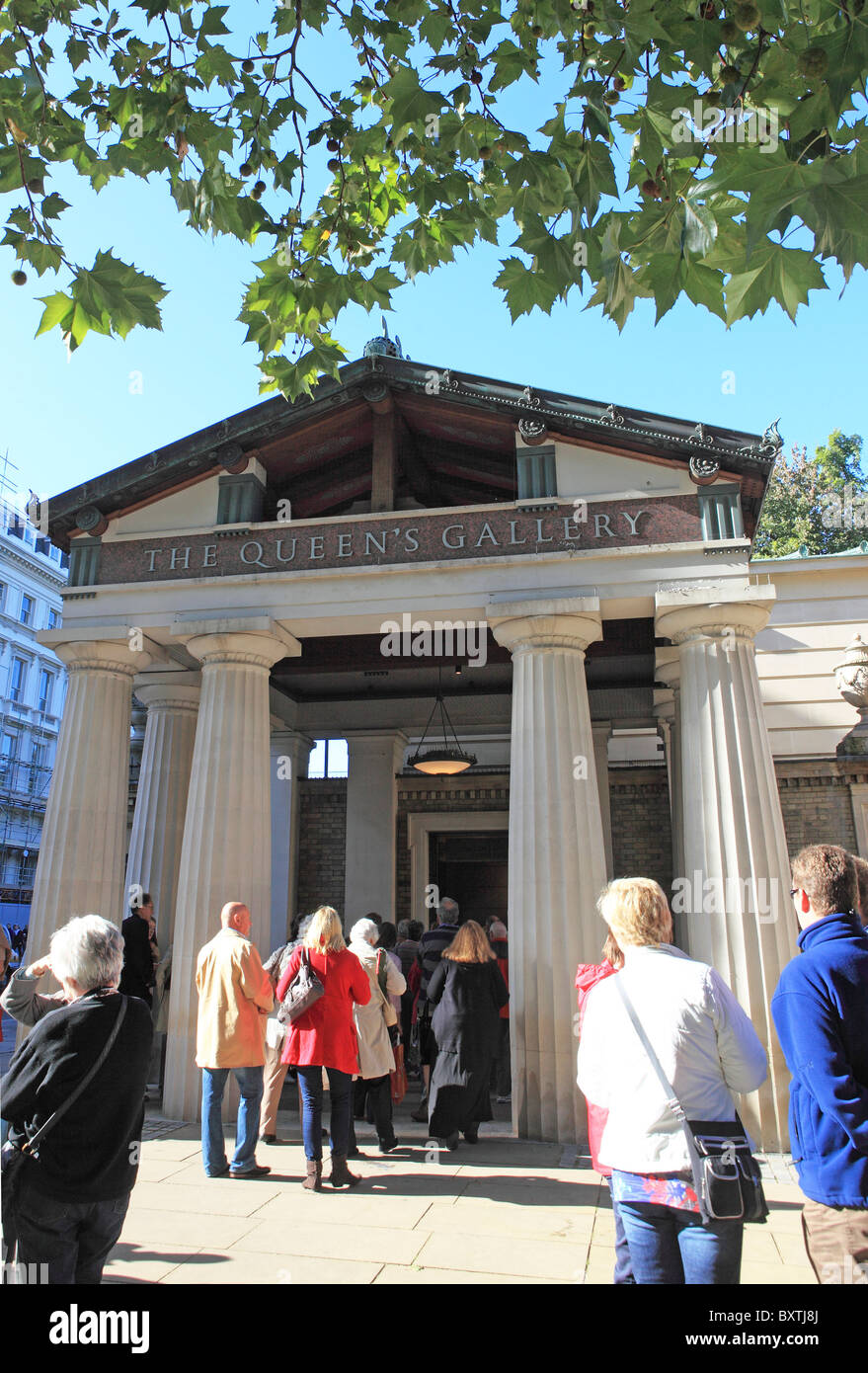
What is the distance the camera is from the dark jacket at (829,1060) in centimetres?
273

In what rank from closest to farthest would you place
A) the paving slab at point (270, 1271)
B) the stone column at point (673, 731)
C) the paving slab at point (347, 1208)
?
the paving slab at point (270, 1271) → the paving slab at point (347, 1208) → the stone column at point (673, 731)

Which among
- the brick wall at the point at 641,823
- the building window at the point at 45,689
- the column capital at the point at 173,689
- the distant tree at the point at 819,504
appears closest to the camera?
the column capital at the point at 173,689

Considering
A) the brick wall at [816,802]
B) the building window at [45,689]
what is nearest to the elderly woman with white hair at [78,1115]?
the brick wall at [816,802]

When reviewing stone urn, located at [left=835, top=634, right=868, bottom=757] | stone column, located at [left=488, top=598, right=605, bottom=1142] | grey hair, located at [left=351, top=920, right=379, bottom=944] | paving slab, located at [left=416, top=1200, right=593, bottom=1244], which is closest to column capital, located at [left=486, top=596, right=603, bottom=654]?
stone column, located at [left=488, top=598, right=605, bottom=1142]

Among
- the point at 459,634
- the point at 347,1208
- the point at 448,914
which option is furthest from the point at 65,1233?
the point at 459,634

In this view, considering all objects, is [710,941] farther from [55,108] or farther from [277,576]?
[55,108]

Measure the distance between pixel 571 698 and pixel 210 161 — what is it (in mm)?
5588

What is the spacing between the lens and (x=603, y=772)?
13.2 meters

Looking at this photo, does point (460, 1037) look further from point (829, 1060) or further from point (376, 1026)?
point (829, 1060)

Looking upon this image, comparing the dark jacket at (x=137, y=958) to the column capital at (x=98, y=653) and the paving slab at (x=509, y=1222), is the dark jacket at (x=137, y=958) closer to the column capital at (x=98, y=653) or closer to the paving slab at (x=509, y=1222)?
the column capital at (x=98, y=653)

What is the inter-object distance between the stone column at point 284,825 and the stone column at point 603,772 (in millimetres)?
4606

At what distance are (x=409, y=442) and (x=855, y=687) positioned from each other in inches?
278

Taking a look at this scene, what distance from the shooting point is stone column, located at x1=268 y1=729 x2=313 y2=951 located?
13852mm

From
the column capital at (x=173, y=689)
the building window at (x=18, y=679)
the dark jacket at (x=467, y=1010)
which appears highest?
the building window at (x=18, y=679)
